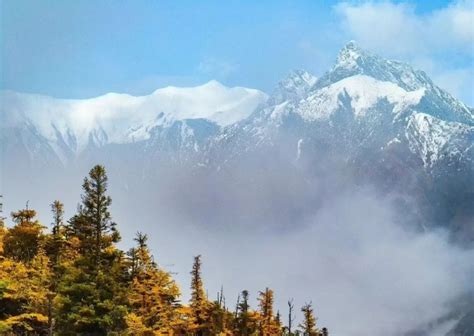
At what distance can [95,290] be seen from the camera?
148 feet

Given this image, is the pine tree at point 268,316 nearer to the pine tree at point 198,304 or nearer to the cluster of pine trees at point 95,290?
the cluster of pine trees at point 95,290

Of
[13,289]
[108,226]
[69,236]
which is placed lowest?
[13,289]

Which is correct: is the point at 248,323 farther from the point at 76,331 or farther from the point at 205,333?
the point at 76,331

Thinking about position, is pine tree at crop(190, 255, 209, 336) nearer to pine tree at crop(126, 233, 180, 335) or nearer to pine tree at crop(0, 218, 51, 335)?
pine tree at crop(126, 233, 180, 335)

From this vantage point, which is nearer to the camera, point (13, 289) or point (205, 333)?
point (13, 289)

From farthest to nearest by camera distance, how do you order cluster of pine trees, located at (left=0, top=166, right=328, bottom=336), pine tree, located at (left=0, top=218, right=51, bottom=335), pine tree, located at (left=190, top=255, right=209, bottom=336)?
pine tree, located at (left=190, top=255, right=209, bottom=336) < pine tree, located at (left=0, top=218, right=51, bottom=335) < cluster of pine trees, located at (left=0, top=166, right=328, bottom=336)

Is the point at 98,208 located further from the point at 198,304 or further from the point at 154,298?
the point at 198,304

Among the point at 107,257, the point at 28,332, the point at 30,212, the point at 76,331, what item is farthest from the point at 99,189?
the point at 30,212

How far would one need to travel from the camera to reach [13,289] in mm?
53531

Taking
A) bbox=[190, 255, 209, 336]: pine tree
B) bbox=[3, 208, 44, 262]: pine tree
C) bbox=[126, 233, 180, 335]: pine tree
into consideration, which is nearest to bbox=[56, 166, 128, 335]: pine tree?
bbox=[126, 233, 180, 335]: pine tree

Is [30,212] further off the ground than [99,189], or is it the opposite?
[30,212]

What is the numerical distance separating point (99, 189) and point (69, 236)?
34.3 m

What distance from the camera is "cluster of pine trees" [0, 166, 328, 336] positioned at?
4600 cm

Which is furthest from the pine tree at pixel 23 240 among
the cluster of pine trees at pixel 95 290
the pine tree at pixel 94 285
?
the pine tree at pixel 94 285
